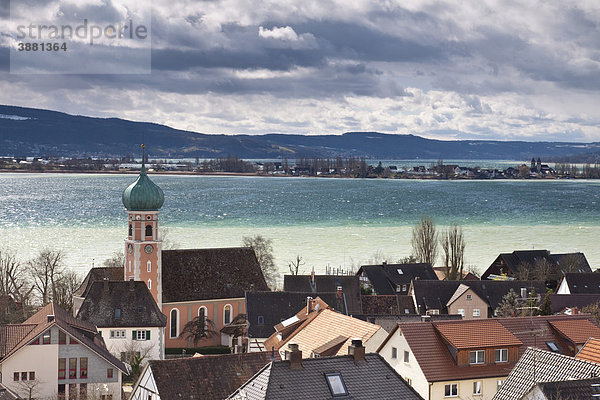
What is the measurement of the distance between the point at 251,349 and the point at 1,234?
3773 inches

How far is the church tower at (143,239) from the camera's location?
2571 inches

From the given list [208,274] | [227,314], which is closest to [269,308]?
[227,314]

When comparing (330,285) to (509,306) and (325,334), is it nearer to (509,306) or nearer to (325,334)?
(509,306)

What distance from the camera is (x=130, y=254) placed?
65.3 metres

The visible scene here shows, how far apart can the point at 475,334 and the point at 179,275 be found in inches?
1239

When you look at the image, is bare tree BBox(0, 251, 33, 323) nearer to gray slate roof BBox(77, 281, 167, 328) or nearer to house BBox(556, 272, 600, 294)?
gray slate roof BBox(77, 281, 167, 328)

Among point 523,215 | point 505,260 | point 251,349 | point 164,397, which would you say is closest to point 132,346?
point 251,349

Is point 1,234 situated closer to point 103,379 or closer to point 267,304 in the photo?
point 267,304

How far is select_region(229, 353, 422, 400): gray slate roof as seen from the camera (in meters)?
30.3

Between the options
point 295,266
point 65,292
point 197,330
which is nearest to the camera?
point 197,330

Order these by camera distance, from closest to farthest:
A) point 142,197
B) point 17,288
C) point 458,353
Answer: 1. point 458,353
2. point 142,197
3. point 17,288

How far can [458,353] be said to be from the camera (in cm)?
4050

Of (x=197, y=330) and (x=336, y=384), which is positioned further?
(x=197, y=330)

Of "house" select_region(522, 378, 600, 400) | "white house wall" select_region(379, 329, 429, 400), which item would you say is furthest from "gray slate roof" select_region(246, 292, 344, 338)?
"house" select_region(522, 378, 600, 400)
